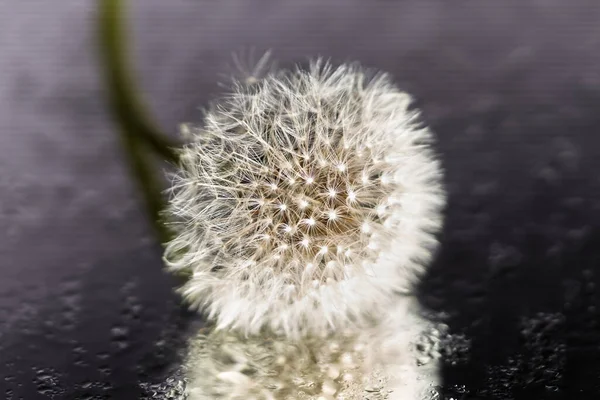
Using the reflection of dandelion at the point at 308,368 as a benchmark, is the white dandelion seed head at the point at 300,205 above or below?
above

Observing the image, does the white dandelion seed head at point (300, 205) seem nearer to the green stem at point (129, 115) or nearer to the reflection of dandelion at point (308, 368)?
the reflection of dandelion at point (308, 368)

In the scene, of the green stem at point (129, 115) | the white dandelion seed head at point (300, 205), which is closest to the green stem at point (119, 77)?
the green stem at point (129, 115)

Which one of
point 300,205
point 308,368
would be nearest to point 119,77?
point 300,205

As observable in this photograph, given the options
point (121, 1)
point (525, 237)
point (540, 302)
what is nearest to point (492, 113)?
point (525, 237)

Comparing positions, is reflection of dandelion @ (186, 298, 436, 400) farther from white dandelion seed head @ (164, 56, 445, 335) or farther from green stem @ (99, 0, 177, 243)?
green stem @ (99, 0, 177, 243)

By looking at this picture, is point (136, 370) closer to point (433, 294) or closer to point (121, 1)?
point (433, 294)

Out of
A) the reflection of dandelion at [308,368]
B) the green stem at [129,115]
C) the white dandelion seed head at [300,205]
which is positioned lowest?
the reflection of dandelion at [308,368]

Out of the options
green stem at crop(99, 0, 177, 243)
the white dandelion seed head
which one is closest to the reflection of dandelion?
the white dandelion seed head
